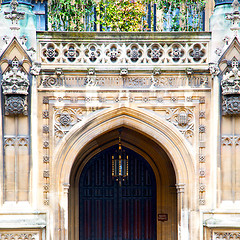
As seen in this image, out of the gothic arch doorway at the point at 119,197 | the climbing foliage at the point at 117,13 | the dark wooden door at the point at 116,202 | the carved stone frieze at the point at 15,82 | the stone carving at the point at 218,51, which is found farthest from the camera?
the dark wooden door at the point at 116,202

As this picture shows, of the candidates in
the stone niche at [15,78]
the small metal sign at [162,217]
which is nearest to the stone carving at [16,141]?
the stone niche at [15,78]

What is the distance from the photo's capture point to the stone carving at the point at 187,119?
44.3 ft

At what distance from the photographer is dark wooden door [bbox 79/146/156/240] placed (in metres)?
16.3

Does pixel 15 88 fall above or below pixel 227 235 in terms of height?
above

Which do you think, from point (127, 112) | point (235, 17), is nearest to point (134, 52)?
point (127, 112)

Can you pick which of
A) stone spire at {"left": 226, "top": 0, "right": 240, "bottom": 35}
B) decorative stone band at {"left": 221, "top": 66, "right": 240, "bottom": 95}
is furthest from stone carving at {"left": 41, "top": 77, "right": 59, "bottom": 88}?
stone spire at {"left": 226, "top": 0, "right": 240, "bottom": 35}

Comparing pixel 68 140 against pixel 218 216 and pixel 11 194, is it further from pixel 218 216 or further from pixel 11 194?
pixel 218 216

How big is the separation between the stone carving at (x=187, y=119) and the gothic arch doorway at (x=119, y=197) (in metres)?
2.34

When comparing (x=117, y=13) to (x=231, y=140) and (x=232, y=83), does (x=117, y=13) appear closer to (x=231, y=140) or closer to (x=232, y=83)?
(x=232, y=83)

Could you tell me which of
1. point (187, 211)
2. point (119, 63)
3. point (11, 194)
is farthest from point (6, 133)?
point (187, 211)

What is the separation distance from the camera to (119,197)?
16.4 meters

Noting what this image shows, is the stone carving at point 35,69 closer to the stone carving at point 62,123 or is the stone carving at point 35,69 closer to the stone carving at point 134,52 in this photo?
the stone carving at point 62,123

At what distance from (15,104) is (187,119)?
3566 millimetres

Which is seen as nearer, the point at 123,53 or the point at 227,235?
the point at 227,235
